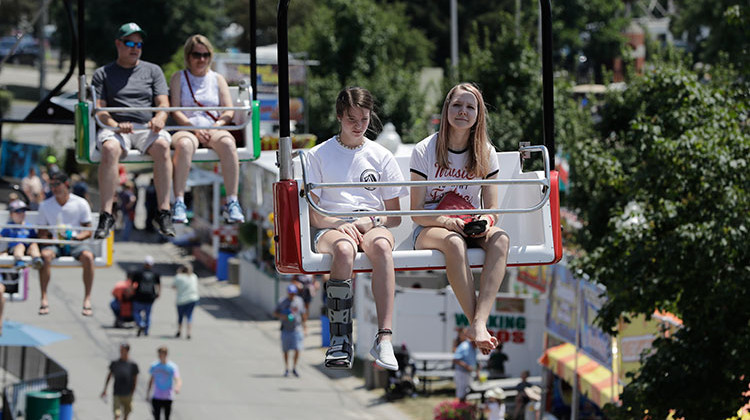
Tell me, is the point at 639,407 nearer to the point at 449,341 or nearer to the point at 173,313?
the point at 449,341

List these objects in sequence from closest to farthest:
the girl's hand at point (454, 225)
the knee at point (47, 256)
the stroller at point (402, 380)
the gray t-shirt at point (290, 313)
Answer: the girl's hand at point (454, 225) < the knee at point (47, 256) < the stroller at point (402, 380) < the gray t-shirt at point (290, 313)

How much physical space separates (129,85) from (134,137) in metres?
0.39

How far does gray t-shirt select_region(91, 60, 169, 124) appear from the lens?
9.65 m

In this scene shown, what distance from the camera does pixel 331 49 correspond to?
37.8 metres

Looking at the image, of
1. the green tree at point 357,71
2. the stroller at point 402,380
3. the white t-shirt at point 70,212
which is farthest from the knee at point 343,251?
the green tree at point 357,71

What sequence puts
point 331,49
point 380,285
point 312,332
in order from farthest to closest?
point 331,49 → point 312,332 → point 380,285

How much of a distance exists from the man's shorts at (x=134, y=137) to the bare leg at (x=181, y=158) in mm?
82

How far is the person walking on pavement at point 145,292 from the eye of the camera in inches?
995

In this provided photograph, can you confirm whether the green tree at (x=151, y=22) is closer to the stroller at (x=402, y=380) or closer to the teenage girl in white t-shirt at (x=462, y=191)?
the stroller at (x=402, y=380)

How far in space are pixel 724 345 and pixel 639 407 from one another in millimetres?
1063

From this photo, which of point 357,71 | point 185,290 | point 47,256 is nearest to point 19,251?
point 47,256

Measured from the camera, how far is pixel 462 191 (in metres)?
Result: 7.30

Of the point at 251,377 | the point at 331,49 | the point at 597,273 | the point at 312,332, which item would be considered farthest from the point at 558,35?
the point at 597,273

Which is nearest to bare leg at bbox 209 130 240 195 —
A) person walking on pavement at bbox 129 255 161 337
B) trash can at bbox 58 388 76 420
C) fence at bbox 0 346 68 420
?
trash can at bbox 58 388 76 420
